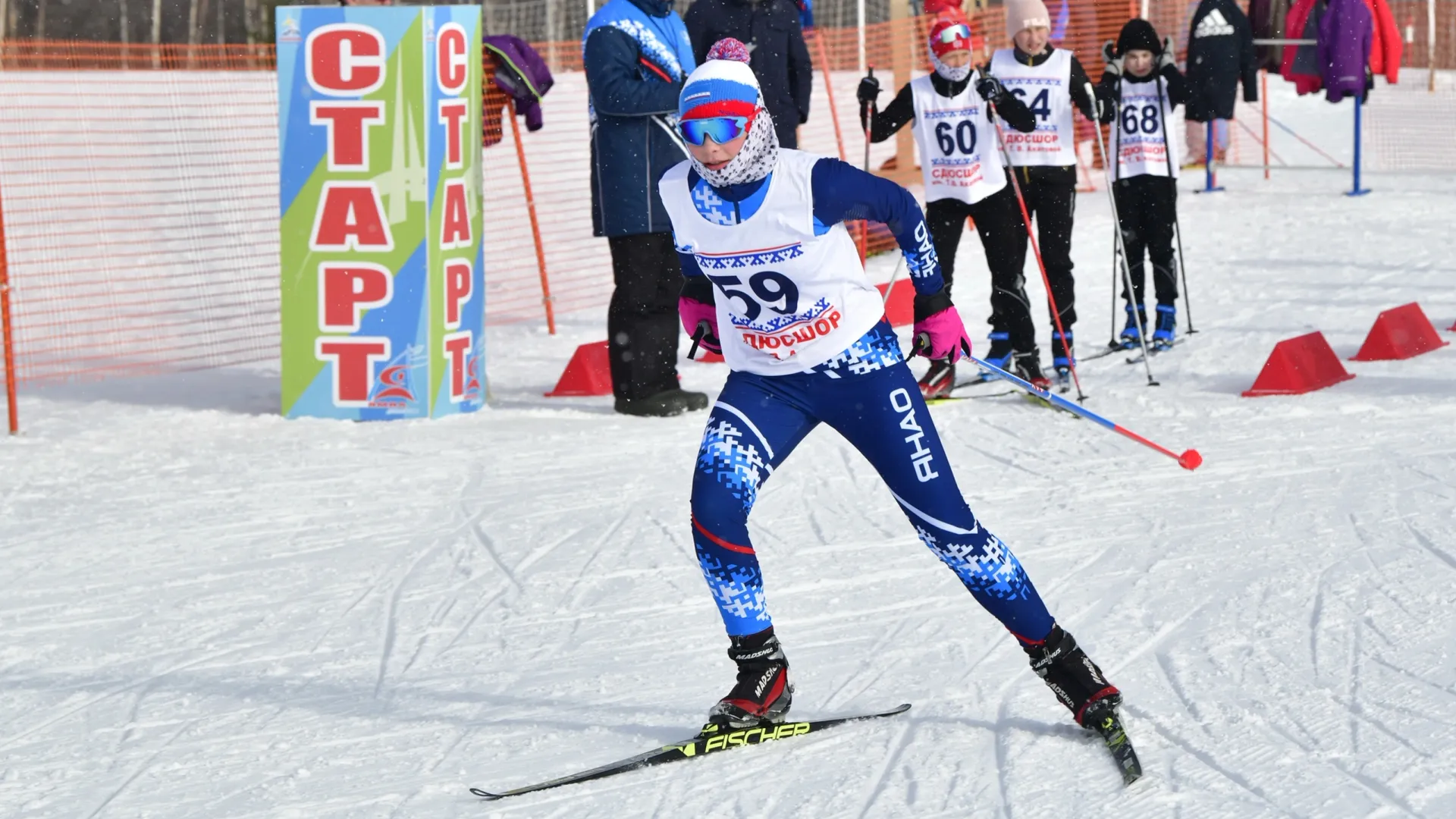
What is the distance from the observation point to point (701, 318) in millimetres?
4242

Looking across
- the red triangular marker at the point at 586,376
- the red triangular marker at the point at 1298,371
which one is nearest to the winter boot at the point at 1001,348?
the red triangular marker at the point at 1298,371

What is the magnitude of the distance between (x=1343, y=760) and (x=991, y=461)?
3288 millimetres

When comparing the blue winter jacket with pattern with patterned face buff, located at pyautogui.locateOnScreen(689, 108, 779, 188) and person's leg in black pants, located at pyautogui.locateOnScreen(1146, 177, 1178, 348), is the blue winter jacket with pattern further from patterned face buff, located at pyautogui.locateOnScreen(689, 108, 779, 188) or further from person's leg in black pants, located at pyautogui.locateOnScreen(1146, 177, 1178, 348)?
patterned face buff, located at pyautogui.locateOnScreen(689, 108, 779, 188)

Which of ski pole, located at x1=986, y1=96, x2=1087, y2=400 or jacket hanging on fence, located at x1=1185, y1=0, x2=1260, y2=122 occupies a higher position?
jacket hanging on fence, located at x1=1185, y1=0, x2=1260, y2=122

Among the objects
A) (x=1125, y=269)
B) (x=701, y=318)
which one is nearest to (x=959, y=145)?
(x=1125, y=269)

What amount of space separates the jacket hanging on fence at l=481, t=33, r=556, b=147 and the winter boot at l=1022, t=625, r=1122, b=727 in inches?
249

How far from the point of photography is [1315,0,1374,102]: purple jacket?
14086 millimetres

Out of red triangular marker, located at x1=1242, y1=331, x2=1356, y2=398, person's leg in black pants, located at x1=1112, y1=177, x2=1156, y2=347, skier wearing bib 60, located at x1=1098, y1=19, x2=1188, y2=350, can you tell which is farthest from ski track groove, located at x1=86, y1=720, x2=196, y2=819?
person's leg in black pants, located at x1=1112, y1=177, x2=1156, y2=347

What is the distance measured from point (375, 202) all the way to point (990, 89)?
3.15 m

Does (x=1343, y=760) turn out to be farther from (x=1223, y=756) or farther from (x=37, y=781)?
(x=37, y=781)

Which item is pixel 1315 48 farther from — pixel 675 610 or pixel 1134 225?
pixel 675 610

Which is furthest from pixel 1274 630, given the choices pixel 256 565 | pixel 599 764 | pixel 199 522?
pixel 199 522

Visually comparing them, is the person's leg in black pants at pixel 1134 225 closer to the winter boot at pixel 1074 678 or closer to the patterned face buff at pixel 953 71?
the patterned face buff at pixel 953 71

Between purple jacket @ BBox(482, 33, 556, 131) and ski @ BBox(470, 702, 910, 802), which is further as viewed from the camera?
A: purple jacket @ BBox(482, 33, 556, 131)
